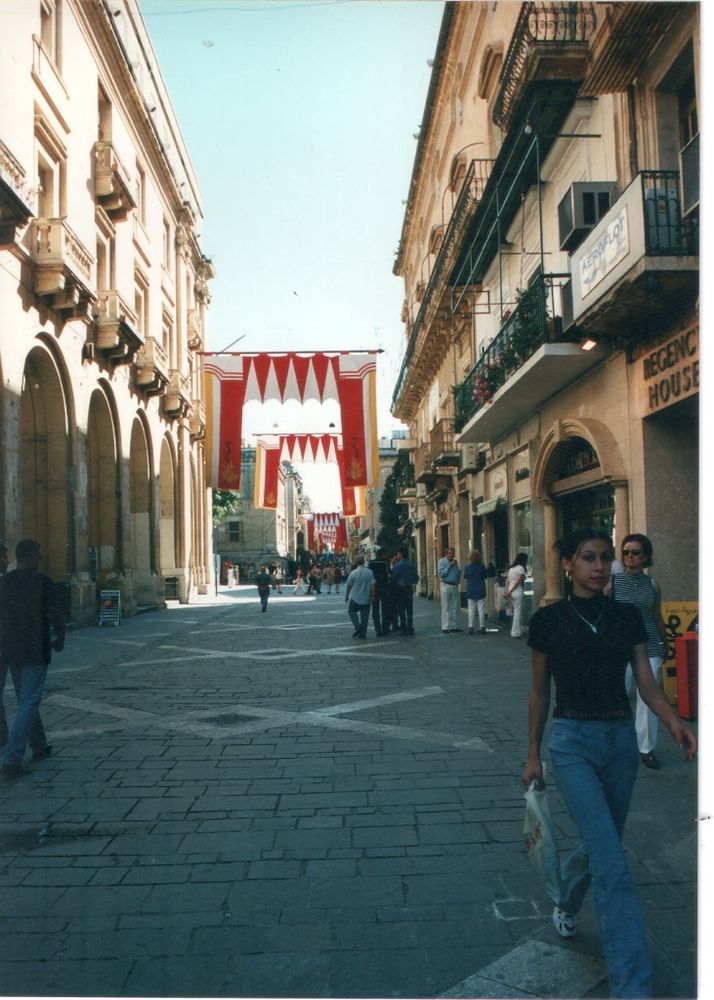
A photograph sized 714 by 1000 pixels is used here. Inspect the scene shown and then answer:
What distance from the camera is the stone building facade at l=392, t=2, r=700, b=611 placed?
876cm

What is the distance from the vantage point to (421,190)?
30844 millimetres

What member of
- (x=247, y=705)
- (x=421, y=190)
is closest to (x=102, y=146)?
(x=421, y=190)

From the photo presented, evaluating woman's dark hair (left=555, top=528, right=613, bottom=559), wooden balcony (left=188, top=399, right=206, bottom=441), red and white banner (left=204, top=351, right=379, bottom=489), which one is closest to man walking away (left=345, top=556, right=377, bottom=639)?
red and white banner (left=204, top=351, right=379, bottom=489)

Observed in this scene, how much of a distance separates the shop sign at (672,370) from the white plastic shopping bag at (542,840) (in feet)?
20.7

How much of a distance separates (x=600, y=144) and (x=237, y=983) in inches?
456

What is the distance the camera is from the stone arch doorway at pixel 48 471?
59.8 feet

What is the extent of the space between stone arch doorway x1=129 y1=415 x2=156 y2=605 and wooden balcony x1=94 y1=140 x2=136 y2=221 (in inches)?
269

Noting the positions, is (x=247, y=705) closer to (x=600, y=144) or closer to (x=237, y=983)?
(x=237, y=983)

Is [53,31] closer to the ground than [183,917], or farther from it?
farther from it

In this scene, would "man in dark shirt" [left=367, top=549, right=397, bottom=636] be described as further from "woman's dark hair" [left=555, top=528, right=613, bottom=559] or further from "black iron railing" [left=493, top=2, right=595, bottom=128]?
"woman's dark hair" [left=555, top=528, right=613, bottom=559]

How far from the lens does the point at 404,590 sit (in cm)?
1684

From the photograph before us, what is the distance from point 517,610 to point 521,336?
4.84 meters

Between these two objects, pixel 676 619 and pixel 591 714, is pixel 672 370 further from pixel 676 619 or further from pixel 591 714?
pixel 591 714

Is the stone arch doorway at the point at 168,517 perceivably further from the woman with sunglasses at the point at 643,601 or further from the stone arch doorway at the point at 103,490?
the woman with sunglasses at the point at 643,601
